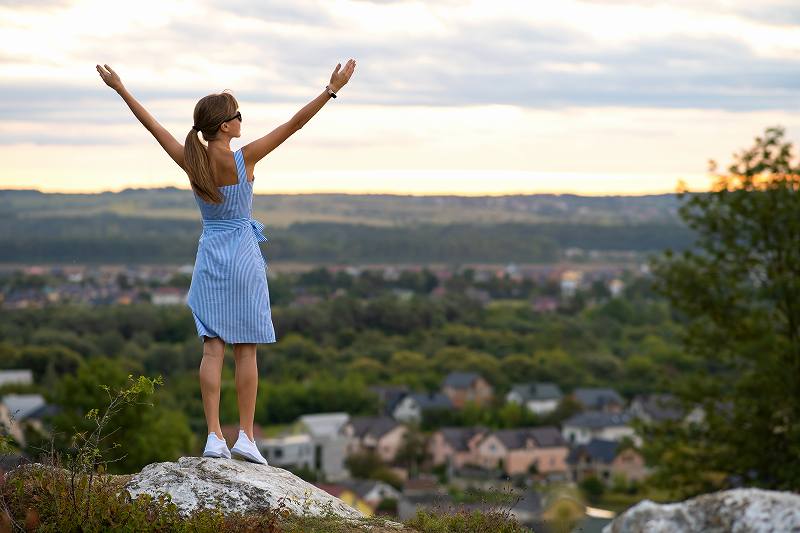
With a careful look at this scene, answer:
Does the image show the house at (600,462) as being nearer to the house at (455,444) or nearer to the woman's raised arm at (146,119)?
the house at (455,444)

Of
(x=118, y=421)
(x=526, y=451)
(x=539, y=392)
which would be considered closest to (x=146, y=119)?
(x=118, y=421)

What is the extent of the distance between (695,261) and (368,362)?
8419cm

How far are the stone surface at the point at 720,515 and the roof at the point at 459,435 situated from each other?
243 feet

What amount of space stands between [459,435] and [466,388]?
15.9 metres

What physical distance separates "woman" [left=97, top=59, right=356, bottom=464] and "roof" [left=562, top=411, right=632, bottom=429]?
82.3 metres

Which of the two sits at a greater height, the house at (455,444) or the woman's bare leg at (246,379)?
the woman's bare leg at (246,379)

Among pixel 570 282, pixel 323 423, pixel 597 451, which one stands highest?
pixel 570 282

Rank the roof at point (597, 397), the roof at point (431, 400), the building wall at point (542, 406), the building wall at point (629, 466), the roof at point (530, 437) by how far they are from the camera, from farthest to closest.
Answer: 1. the roof at point (597, 397)
2. the roof at point (431, 400)
3. the building wall at point (542, 406)
4. the roof at point (530, 437)
5. the building wall at point (629, 466)

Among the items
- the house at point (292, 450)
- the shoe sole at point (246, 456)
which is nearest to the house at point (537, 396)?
the house at point (292, 450)

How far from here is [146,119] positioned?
7.88m

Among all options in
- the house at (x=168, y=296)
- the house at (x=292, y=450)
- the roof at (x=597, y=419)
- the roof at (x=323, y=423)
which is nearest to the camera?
the house at (x=292, y=450)

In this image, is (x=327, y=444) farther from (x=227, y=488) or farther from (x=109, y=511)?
(x=109, y=511)

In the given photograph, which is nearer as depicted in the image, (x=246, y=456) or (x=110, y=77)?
(x=110, y=77)

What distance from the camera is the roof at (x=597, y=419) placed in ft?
293
